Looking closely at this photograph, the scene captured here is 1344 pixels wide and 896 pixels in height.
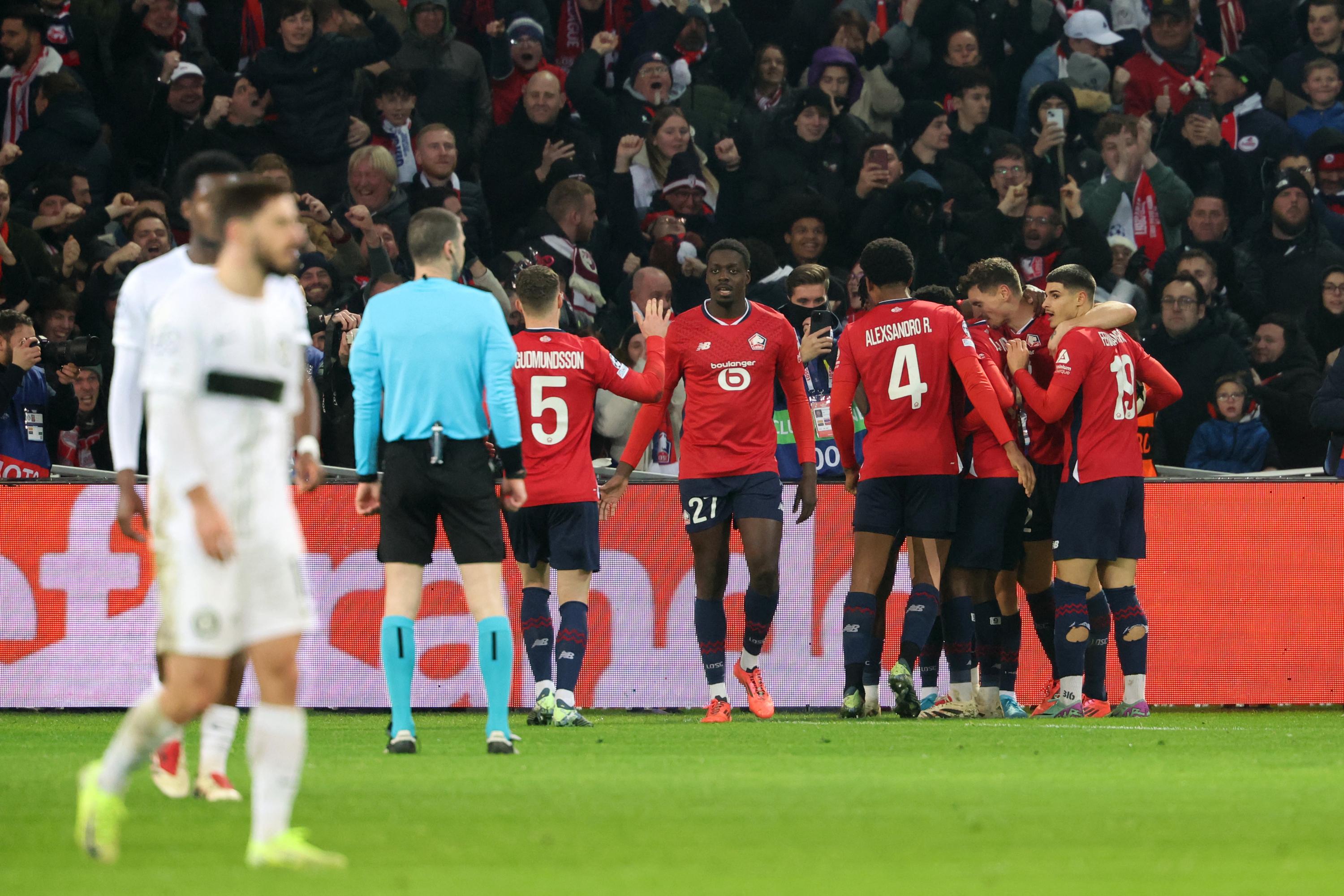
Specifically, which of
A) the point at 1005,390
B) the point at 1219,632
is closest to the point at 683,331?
the point at 1005,390

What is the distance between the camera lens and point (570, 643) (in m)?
9.91

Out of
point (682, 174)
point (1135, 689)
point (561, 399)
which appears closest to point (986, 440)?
point (1135, 689)

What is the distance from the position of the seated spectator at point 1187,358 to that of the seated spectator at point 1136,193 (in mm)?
1305

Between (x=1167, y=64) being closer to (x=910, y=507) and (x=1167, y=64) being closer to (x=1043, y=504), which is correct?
(x=1043, y=504)

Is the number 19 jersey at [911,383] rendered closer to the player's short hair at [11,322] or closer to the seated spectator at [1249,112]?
the player's short hair at [11,322]

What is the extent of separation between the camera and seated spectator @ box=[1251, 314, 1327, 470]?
14852 mm

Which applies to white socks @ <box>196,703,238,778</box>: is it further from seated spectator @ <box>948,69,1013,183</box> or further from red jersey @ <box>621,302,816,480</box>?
seated spectator @ <box>948,69,1013,183</box>

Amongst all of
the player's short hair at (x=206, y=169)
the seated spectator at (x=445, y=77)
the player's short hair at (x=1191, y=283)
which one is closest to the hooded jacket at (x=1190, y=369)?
the player's short hair at (x=1191, y=283)

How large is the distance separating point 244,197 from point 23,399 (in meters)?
8.05

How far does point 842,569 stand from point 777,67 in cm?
665

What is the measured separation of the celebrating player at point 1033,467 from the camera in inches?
433

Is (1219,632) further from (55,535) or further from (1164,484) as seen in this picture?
(55,535)

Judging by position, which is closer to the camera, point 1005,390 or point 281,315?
point 281,315

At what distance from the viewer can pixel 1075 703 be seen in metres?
10.7
